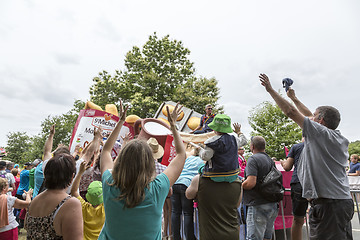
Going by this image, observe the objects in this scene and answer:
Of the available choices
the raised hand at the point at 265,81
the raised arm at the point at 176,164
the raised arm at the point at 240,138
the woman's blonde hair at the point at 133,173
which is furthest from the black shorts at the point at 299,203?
the woman's blonde hair at the point at 133,173

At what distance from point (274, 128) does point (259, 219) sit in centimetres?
2590

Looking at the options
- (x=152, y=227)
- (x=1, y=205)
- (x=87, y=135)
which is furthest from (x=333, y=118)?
(x=87, y=135)

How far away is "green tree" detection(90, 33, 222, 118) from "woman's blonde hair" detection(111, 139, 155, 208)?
18081 millimetres

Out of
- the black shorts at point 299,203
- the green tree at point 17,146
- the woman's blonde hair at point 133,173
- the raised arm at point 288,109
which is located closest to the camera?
the woman's blonde hair at point 133,173

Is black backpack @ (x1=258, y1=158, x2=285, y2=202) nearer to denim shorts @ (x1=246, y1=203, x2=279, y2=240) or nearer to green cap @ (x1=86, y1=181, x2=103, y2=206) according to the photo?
denim shorts @ (x1=246, y1=203, x2=279, y2=240)

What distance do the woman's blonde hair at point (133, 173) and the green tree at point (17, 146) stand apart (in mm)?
54758

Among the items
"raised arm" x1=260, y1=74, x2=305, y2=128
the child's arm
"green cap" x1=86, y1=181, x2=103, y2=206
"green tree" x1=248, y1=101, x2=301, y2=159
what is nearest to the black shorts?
the child's arm

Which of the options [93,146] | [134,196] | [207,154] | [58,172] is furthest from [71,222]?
[207,154]

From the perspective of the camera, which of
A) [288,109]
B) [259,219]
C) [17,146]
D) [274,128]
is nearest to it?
[288,109]

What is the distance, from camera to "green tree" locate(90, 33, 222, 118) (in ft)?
70.1

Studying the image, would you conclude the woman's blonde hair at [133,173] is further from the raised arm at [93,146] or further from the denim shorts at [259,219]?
the denim shorts at [259,219]

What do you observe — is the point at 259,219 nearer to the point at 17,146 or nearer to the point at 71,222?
the point at 71,222

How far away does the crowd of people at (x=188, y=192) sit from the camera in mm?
1755

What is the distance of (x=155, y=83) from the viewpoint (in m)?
21.9
